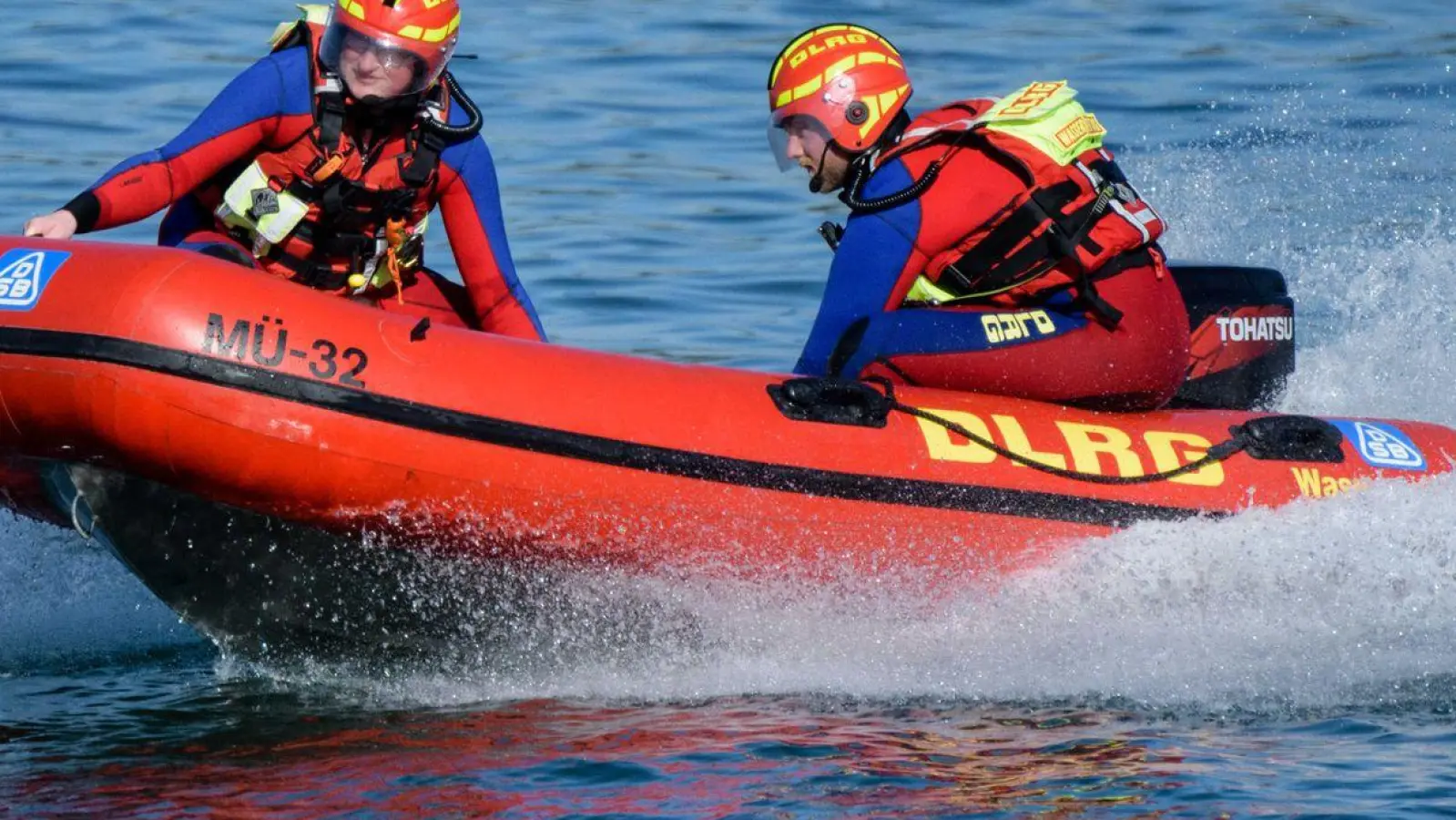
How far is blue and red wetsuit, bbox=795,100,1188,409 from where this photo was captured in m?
4.97

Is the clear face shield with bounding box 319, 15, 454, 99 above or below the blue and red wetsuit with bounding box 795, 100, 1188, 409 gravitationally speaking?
above

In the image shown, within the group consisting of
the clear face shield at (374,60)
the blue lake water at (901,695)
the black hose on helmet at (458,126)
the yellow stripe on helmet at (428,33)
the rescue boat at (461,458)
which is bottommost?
the blue lake water at (901,695)

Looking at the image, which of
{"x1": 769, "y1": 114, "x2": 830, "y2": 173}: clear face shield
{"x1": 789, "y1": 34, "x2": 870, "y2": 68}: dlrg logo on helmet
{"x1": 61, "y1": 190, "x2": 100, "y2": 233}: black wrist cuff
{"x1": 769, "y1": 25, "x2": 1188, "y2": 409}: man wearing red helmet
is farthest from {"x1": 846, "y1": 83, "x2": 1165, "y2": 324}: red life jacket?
{"x1": 61, "y1": 190, "x2": 100, "y2": 233}: black wrist cuff

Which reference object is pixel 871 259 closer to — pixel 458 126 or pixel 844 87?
pixel 844 87

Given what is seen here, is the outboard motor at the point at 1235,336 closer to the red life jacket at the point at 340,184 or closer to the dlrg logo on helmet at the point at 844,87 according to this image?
the dlrg logo on helmet at the point at 844,87

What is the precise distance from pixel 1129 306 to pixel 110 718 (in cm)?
256

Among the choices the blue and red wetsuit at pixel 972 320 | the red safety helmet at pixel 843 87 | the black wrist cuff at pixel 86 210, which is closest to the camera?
the black wrist cuff at pixel 86 210

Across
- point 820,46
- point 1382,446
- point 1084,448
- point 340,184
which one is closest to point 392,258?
point 340,184

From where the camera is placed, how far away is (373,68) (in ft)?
16.6

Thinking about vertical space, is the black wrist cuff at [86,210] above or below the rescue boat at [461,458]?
above

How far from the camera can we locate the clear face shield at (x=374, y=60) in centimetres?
503

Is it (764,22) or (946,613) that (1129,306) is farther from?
(764,22)

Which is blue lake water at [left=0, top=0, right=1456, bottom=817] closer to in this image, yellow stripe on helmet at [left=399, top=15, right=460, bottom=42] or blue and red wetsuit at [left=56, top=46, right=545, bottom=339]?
blue and red wetsuit at [left=56, top=46, right=545, bottom=339]

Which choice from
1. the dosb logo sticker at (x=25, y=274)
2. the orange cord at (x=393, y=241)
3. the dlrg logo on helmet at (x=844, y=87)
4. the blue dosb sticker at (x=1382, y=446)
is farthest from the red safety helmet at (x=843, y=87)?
the dosb logo sticker at (x=25, y=274)
